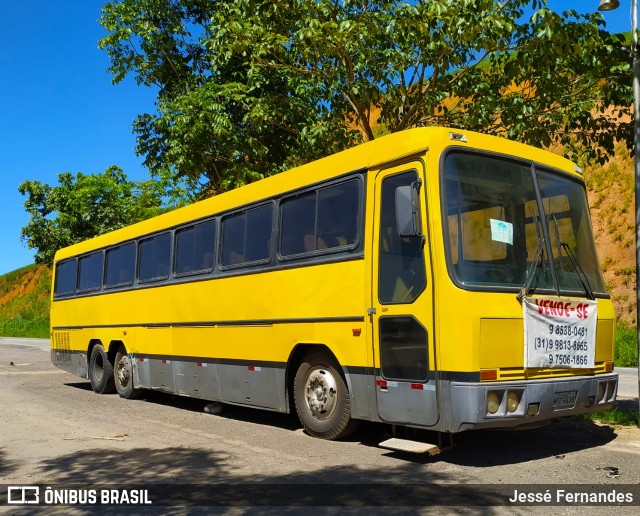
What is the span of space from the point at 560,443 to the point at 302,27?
8.25 meters

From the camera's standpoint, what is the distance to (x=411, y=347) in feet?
21.3

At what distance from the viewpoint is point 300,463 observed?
21.7ft

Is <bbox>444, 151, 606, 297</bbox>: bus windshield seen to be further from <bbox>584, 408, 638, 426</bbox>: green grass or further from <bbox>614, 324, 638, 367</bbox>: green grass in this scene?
<bbox>614, 324, 638, 367</bbox>: green grass

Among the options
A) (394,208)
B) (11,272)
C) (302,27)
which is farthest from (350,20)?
(11,272)

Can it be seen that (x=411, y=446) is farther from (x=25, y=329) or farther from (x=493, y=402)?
(x=25, y=329)

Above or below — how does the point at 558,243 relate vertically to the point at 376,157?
below

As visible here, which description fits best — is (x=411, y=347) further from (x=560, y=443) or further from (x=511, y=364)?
(x=560, y=443)

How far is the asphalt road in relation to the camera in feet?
17.3

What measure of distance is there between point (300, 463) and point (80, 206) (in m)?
30.7

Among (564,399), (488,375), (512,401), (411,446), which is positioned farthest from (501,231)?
(411,446)

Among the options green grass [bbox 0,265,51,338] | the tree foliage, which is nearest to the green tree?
the tree foliage

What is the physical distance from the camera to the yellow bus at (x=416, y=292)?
6.13 meters

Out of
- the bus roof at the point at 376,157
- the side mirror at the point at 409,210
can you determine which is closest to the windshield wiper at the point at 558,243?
the bus roof at the point at 376,157

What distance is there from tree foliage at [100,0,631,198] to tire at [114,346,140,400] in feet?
14.2
